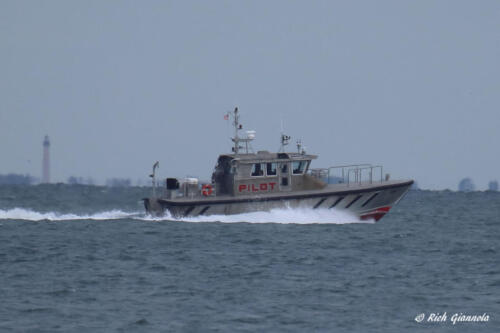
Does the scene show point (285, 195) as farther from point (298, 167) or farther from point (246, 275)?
point (246, 275)

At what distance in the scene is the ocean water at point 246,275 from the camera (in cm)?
1778

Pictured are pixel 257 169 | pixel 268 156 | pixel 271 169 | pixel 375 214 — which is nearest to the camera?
pixel 257 169

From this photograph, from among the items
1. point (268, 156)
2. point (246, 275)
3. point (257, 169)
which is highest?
point (268, 156)

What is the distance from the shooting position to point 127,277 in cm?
2217

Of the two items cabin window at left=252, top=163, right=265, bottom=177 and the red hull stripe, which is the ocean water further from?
cabin window at left=252, top=163, right=265, bottom=177

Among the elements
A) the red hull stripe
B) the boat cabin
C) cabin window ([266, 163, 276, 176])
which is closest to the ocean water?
the red hull stripe

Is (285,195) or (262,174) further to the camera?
(262,174)

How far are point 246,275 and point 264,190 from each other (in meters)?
11.1

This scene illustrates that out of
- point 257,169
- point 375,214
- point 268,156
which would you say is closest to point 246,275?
point 257,169

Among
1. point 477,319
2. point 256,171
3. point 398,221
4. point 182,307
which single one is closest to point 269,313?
point 182,307

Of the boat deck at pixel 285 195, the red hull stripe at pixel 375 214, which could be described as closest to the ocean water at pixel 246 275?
the red hull stripe at pixel 375 214

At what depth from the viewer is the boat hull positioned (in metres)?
32.5

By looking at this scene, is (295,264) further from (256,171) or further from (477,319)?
(256,171)

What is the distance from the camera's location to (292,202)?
32875 millimetres
